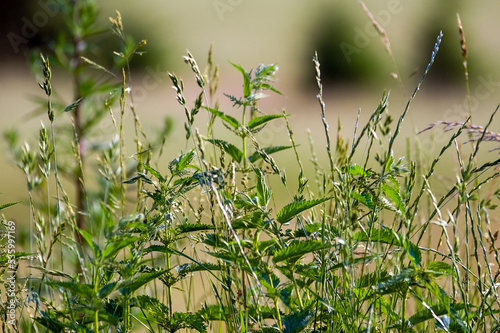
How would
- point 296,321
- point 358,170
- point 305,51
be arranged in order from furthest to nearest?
point 305,51, point 358,170, point 296,321

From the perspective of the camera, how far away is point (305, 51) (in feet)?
39.8

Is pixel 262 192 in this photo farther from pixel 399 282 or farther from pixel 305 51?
pixel 305 51

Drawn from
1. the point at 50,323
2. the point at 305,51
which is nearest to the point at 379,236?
the point at 50,323

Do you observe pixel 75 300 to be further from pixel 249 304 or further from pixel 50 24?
pixel 50 24

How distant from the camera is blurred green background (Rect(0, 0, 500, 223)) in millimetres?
10141

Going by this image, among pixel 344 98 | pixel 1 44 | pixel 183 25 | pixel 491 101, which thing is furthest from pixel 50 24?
pixel 491 101

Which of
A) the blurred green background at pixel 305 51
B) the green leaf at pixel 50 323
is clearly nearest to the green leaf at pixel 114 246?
the green leaf at pixel 50 323

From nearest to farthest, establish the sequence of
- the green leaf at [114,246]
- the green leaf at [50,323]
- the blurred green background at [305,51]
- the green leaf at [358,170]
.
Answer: the green leaf at [114,246], the green leaf at [50,323], the green leaf at [358,170], the blurred green background at [305,51]

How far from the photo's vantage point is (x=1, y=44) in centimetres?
1130

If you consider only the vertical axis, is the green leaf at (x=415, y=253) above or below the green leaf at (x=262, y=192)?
below

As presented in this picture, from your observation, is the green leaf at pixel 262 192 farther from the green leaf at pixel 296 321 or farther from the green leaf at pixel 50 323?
the green leaf at pixel 50 323

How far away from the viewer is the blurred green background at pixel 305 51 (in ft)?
33.3

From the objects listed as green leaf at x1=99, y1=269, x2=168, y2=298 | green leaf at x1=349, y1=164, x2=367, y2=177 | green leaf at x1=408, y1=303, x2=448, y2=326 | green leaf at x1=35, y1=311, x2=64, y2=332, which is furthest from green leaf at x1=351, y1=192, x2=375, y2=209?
green leaf at x1=35, y1=311, x2=64, y2=332

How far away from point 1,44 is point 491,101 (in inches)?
333
